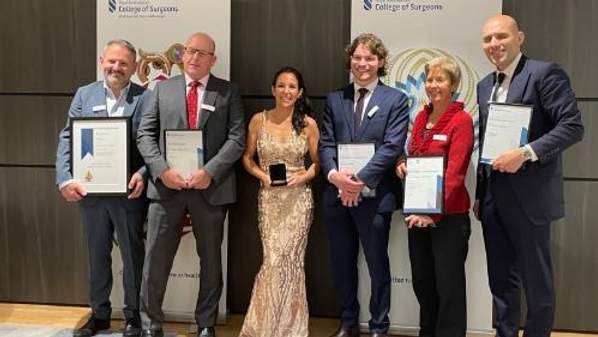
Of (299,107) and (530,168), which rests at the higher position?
(299,107)

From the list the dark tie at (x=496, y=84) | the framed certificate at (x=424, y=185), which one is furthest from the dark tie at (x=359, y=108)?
the dark tie at (x=496, y=84)

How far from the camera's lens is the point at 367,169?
3.53m

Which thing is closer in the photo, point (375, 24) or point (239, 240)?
point (375, 24)

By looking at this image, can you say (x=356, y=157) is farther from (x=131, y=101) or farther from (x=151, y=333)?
(x=151, y=333)

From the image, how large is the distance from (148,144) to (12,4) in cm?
169

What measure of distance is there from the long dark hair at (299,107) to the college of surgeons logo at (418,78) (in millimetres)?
515

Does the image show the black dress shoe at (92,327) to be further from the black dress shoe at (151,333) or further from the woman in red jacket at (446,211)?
the woman in red jacket at (446,211)

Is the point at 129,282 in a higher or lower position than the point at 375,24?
lower

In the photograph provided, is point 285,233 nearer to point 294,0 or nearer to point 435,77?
point 435,77

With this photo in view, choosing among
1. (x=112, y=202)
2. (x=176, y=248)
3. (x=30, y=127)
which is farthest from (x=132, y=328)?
(x=30, y=127)

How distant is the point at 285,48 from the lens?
423 cm

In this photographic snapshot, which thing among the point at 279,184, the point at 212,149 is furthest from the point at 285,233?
the point at 212,149

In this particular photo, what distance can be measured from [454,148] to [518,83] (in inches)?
17.9

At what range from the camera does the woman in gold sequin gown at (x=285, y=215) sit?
368cm
